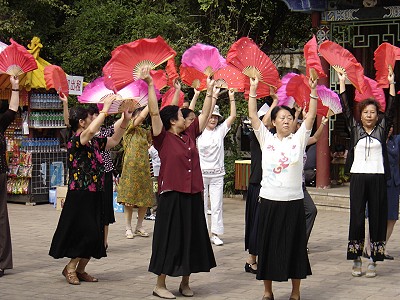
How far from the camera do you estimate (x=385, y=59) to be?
9.42m

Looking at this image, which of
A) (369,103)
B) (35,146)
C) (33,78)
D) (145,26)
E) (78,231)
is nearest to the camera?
(78,231)

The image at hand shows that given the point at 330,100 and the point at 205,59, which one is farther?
the point at 330,100

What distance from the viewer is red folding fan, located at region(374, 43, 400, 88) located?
368 inches

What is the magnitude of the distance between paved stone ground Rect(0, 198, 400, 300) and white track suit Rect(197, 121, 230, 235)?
0.50 m

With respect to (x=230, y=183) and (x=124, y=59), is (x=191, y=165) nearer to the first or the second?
(x=124, y=59)

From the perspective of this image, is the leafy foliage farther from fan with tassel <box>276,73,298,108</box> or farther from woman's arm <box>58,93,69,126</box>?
woman's arm <box>58,93,69,126</box>

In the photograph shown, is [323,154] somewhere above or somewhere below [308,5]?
below

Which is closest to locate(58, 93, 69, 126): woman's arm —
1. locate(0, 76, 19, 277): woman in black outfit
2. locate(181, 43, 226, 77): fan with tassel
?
locate(0, 76, 19, 277): woman in black outfit

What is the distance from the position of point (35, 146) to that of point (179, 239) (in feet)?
26.6

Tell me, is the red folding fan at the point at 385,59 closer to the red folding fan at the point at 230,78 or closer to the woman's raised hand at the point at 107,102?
the red folding fan at the point at 230,78

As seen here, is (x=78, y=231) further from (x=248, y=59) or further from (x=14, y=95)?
(x=248, y=59)

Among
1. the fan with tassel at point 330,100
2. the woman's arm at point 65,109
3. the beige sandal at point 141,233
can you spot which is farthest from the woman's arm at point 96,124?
the beige sandal at point 141,233

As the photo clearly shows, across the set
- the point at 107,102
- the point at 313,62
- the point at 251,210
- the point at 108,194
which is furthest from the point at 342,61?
the point at 108,194

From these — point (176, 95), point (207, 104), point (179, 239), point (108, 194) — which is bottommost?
point (179, 239)
